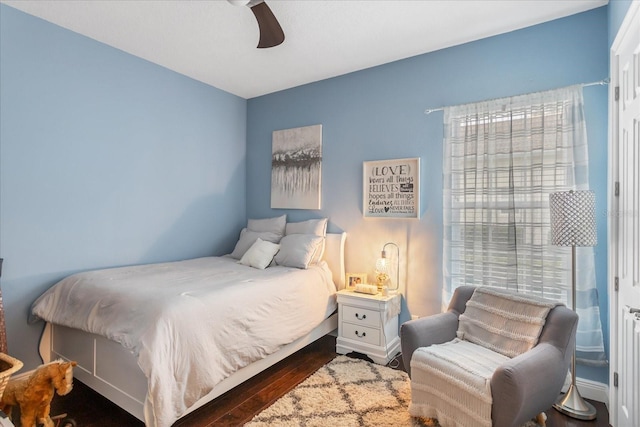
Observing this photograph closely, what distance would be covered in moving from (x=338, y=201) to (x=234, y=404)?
207 cm

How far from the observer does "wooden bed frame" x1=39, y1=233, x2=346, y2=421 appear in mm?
1893

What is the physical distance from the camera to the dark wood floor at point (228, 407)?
Answer: 2.01m

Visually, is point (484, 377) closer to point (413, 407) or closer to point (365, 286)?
point (413, 407)

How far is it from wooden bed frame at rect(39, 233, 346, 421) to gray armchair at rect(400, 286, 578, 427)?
1.09 metres

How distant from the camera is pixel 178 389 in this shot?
1.83 m

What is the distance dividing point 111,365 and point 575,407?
9.47ft

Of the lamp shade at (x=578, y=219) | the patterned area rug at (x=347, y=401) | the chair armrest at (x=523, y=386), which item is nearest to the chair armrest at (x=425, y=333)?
the patterned area rug at (x=347, y=401)

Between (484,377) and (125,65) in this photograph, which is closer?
(484,377)

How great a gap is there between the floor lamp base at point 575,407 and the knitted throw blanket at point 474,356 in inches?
22.9

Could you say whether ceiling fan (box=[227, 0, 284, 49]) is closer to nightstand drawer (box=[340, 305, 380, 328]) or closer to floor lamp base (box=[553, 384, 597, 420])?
nightstand drawer (box=[340, 305, 380, 328])

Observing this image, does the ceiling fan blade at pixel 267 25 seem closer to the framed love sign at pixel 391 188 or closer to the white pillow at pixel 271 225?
the framed love sign at pixel 391 188

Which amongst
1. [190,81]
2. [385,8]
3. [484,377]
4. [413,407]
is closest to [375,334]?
[413,407]

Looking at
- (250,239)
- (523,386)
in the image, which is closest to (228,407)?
(523,386)

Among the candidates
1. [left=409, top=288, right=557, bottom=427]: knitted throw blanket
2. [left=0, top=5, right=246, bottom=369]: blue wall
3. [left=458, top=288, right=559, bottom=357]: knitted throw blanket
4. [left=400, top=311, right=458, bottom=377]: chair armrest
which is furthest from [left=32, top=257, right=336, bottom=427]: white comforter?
[left=458, top=288, right=559, bottom=357]: knitted throw blanket
